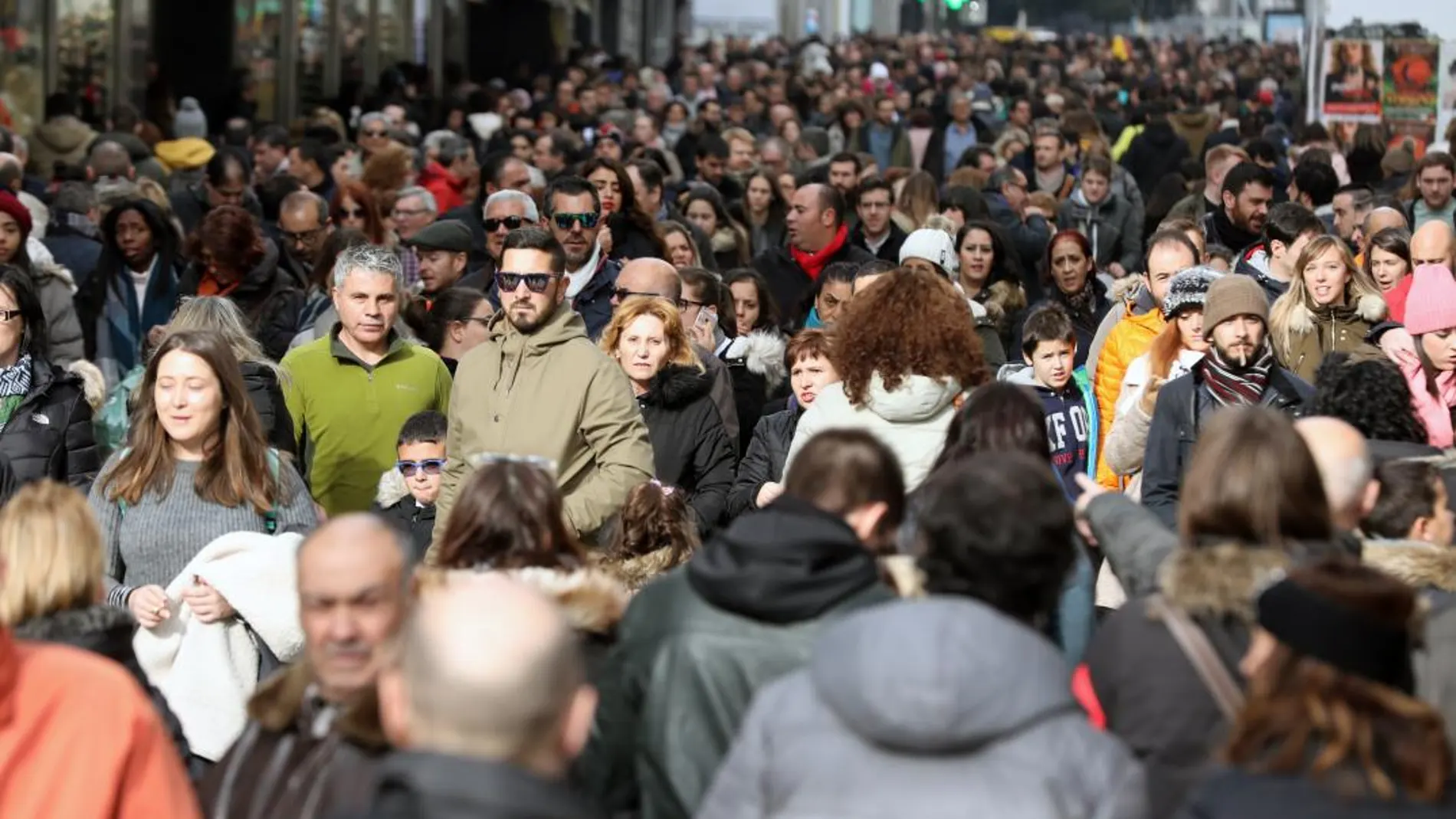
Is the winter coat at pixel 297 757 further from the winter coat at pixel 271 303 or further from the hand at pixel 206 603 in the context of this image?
the winter coat at pixel 271 303

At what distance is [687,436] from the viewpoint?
8.57m

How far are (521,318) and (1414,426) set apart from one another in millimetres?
2533

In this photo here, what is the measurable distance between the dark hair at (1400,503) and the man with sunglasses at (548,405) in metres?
2.19

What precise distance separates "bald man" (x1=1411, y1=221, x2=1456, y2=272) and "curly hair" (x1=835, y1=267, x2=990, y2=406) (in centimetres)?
335

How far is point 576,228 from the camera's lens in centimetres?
1038

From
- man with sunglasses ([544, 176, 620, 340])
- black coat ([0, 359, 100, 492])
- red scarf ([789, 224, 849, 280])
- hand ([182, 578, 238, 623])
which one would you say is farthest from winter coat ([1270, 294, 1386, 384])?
hand ([182, 578, 238, 623])

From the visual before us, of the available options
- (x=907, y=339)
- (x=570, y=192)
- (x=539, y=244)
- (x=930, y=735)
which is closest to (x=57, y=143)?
(x=570, y=192)

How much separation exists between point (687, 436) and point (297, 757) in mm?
4260

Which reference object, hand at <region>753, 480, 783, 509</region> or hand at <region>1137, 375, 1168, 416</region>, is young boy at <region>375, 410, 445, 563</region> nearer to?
hand at <region>753, 480, 783, 509</region>

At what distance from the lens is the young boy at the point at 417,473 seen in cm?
801

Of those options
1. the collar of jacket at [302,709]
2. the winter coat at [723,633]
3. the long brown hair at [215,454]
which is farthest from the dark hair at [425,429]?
the collar of jacket at [302,709]

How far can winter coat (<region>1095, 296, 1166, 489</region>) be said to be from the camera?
9.00 metres

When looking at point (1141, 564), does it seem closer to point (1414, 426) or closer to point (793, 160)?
point (1414, 426)

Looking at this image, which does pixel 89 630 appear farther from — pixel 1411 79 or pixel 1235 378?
pixel 1411 79
